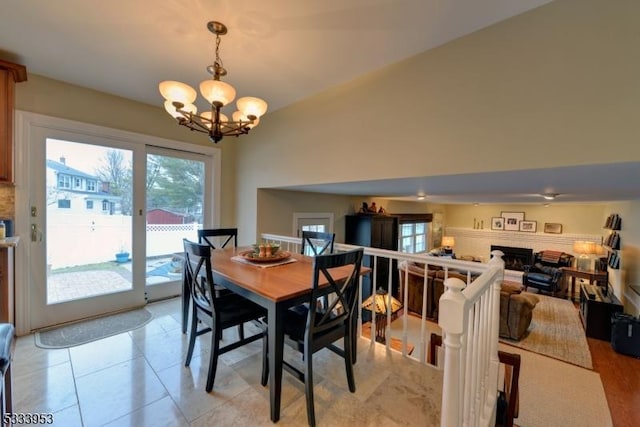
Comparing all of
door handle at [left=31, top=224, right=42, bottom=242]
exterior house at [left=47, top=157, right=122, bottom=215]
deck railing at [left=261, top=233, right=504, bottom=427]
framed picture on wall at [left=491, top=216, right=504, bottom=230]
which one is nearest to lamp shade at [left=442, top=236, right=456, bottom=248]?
framed picture on wall at [left=491, top=216, right=504, bottom=230]

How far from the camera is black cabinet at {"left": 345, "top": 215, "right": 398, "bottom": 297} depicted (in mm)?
4711

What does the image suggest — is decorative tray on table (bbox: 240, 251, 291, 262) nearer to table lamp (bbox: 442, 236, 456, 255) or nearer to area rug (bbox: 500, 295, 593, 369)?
area rug (bbox: 500, 295, 593, 369)

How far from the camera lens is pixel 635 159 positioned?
1.33 metres

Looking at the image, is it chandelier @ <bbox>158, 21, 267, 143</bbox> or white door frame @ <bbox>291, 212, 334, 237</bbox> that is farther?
white door frame @ <bbox>291, 212, 334, 237</bbox>

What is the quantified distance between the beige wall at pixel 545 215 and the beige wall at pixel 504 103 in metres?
7.41

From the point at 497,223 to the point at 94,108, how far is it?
10.5 meters

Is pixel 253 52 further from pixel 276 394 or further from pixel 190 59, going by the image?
pixel 276 394

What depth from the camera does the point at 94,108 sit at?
2895mm

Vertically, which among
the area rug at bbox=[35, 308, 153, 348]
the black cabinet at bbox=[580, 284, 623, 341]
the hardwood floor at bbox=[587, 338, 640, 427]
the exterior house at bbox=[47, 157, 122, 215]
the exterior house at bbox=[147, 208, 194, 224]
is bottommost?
the hardwood floor at bbox=[587, 338, 640, 427]

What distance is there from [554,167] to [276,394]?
2.19 metres

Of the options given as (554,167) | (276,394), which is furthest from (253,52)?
(276,394)

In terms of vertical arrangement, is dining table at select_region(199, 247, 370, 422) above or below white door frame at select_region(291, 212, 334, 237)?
below

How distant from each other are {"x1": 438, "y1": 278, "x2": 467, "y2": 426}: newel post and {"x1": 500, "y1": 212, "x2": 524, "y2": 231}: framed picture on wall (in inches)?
370

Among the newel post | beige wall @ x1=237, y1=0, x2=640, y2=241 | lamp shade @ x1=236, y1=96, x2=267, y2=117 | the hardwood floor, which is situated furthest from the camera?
the hardwood floor
